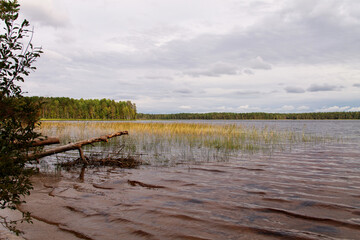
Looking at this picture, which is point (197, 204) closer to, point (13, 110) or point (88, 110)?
point (13, 110)

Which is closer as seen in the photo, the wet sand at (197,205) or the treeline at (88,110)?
the wet sand at (197,205)

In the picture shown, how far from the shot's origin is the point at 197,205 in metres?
4.93

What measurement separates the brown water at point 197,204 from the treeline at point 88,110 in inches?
3901

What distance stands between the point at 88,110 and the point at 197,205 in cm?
11367

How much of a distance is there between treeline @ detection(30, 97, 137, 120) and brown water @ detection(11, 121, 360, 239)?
99082 mm

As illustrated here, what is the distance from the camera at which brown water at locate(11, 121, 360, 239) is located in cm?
374

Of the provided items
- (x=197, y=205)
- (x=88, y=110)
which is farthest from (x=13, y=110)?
(x=88, y=110)

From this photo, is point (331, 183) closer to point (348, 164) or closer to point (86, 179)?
point (348, 164)

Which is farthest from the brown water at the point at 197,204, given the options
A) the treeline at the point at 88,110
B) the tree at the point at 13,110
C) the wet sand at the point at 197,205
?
the treeline at the point at 88,110

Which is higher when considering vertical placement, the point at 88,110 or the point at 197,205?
the point at 88,110

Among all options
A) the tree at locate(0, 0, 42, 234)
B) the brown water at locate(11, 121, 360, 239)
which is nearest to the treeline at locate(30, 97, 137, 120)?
the brown water at locate(11, 121, 360, 239)

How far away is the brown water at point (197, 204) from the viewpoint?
12.3ft

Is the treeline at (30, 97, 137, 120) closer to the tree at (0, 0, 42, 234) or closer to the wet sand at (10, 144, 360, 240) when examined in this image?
the wet sand at (10, 144, 360, 240)

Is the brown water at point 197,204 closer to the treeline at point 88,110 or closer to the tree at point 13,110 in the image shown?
the tree at point 13,110
